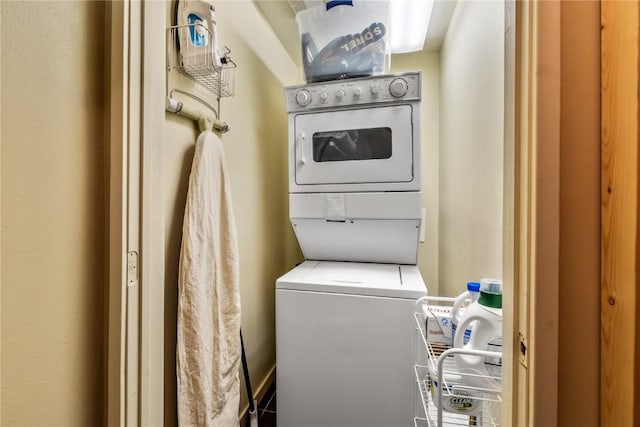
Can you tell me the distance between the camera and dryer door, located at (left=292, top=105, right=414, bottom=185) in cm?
156

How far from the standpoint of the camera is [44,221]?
23.0 inches

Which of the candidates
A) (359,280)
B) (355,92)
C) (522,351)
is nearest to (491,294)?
(522,351)

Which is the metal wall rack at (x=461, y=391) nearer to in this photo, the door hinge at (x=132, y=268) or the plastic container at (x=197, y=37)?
the door hinge at (x=132, y=268)

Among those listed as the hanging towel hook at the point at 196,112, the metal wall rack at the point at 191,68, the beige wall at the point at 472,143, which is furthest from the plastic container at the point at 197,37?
the beige wall at the point at 472,143

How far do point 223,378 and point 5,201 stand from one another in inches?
35.4

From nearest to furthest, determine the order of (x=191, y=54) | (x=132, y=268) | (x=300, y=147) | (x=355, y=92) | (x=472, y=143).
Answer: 1. (x=132, y=268)
2. (x=191, y=54)
3. (x=472, y=143)
4. (x=355, y=92)
5. (x=300, y=147)

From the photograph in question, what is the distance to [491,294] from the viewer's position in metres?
0.73

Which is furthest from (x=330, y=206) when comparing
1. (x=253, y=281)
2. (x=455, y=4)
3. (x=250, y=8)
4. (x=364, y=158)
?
(x=455, y=4)

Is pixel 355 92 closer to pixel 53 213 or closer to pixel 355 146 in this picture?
pixel 355 146

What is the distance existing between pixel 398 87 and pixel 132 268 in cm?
146

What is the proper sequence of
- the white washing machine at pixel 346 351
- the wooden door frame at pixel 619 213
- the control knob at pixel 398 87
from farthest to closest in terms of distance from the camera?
the control knob at pixel 398 87
the white washing machine at pixel 346 351
the wooden door frame at pixel 619 213

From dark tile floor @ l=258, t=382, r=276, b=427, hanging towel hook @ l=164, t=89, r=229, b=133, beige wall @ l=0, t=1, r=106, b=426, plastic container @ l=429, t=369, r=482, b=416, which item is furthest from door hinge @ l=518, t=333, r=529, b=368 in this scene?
dark tile floor @ l=258, t=382, r=276, b=427

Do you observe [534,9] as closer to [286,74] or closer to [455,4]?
[455,4]

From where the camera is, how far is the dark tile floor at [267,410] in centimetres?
163
